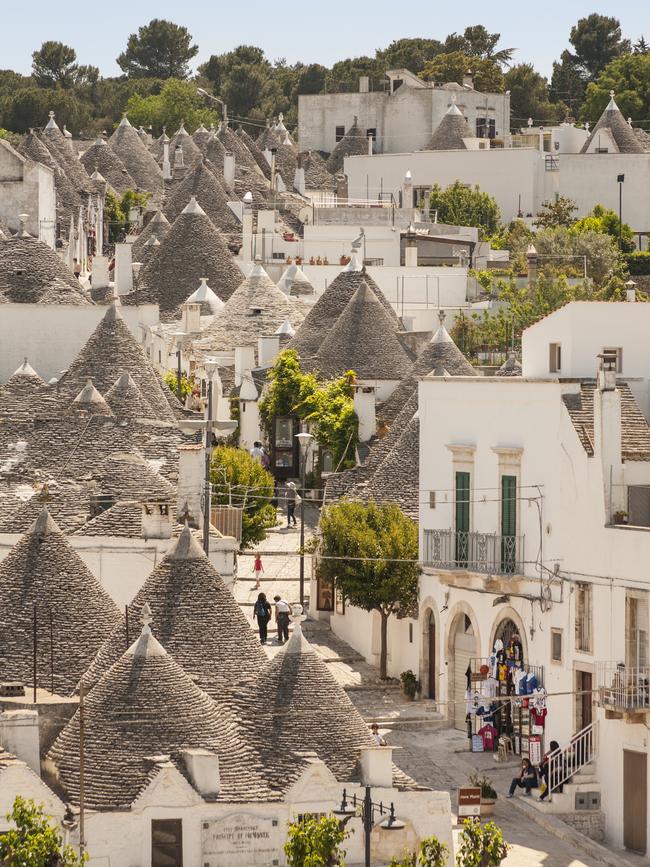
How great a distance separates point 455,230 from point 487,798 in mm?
65175

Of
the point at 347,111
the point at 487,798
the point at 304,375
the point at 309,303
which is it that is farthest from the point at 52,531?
the point at 347,111

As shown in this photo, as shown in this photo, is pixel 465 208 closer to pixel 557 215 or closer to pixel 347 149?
pixel 557 215

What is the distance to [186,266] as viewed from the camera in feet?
318

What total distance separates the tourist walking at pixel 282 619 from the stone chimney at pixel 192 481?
2.75 meters

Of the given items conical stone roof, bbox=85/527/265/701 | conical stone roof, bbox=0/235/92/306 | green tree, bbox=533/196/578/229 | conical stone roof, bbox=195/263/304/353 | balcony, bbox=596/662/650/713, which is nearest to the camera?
conical stone roof, bbox=85/527/265/701

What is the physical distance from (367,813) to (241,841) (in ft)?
5.75

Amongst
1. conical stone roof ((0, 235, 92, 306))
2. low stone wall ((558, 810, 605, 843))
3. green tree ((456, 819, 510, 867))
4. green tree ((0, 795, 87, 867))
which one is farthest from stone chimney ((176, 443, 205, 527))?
conical stone roof ((0, 235, 92, 306))

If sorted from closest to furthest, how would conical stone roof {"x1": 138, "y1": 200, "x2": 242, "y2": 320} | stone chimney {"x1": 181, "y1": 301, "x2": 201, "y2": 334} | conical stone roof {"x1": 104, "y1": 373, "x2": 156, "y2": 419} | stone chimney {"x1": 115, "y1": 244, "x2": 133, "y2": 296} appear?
conical stone roof {"x1": 104, "y1": 373, "x2": 156, "y2": 419} < stone chimney {"x1": 181, "y1": 301, "x2": 201, "y2": 334} < conical stone roof {"x1": 138, "y1": 200, "x2": 242, "y2": 320} < stone chimney {"x1": 115, "y1": 244, "x2": 133, "y2": 296}

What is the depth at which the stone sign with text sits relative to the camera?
37.2m

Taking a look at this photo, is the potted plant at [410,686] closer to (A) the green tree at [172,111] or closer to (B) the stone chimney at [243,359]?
(B) the stone chimney at [243,359]

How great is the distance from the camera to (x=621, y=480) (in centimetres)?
4544

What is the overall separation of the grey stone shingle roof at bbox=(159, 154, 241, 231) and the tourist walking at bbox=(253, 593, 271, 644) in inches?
2146

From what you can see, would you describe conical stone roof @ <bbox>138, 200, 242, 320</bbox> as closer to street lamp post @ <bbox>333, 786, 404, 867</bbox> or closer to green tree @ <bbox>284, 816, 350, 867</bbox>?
street lamp post @ <bbox>333, 786, 404, 867</bbox>

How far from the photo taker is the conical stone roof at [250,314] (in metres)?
85.1
